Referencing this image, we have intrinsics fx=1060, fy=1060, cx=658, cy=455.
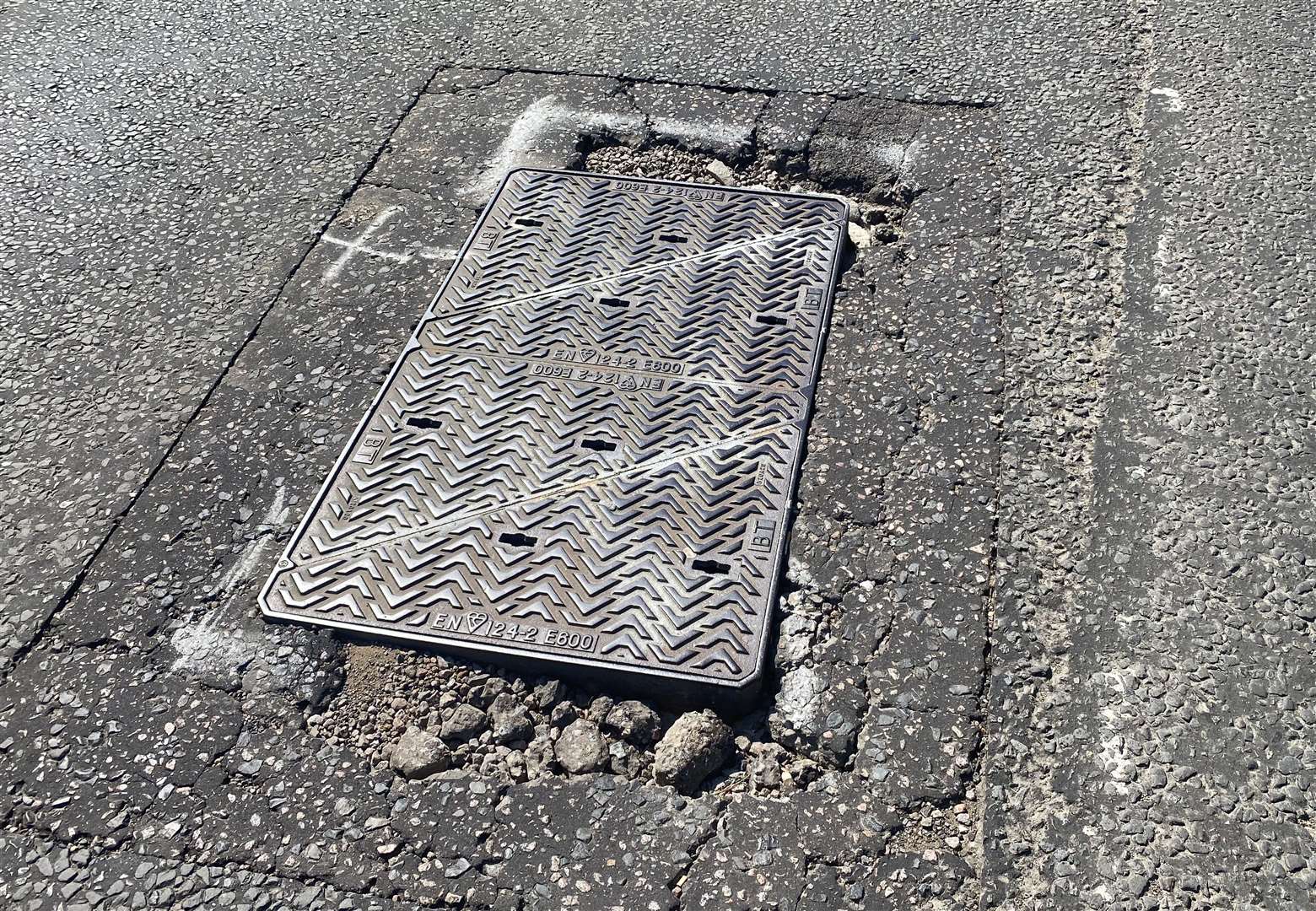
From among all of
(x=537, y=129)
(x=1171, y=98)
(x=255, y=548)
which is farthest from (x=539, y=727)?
(x=1171, y=98)

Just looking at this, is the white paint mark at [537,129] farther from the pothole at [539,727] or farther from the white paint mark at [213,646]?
the pothole at [539,727]

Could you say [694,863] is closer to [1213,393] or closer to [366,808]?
[366,808]

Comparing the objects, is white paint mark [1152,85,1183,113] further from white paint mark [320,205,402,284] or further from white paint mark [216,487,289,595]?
white paint mark [216,487,289,595]

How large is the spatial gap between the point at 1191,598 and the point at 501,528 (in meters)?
1.66

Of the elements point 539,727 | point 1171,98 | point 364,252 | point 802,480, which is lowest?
point 539,727

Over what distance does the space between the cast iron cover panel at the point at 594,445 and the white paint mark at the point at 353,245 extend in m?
0.36

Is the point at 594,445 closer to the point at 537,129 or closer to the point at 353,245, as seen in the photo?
the point at 353,245

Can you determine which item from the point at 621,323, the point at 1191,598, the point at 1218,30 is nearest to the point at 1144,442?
the point at 1191,598

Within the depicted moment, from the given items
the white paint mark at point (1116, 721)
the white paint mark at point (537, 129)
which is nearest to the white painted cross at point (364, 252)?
the white paint mark at point (537, 129)

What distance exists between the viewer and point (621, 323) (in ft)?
10.6

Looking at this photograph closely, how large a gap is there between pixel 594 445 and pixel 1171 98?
8.86 feet

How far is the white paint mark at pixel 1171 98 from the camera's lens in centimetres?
393

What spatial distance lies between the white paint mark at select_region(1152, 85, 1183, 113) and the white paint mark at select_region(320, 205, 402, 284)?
2.85m

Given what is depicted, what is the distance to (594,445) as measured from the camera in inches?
113
